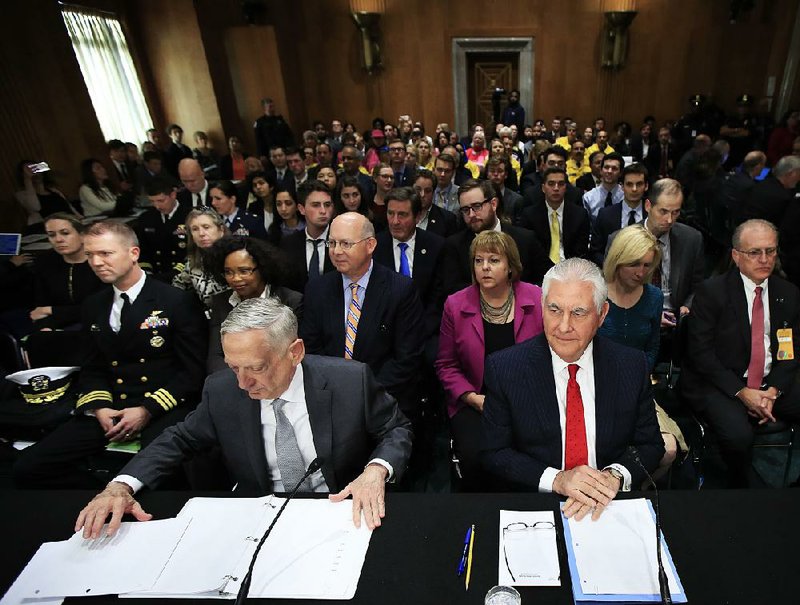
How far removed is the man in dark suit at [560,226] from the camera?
14.8 ft

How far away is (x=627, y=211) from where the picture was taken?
14.5 feet

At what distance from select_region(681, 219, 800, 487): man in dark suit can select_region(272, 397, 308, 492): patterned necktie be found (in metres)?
2.16

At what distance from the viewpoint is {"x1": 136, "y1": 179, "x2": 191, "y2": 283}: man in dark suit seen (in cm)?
470

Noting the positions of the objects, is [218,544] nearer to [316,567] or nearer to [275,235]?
[316,567]

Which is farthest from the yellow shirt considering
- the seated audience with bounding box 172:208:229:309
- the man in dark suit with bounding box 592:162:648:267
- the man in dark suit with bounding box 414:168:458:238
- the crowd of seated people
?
the seated audience with bounding box 172:208:229:309

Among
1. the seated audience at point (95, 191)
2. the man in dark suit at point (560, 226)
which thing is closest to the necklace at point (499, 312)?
the man in dark suit at point (560, 226)

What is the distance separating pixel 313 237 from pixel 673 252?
282 cm

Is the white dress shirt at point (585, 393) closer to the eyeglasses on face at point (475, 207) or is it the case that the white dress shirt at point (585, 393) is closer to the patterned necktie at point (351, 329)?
the patterned necktie at point (351, 329)

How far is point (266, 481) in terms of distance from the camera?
1.79m

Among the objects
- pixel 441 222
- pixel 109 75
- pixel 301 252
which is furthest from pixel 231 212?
pixel 109 75

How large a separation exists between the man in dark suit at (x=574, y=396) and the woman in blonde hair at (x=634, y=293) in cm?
92

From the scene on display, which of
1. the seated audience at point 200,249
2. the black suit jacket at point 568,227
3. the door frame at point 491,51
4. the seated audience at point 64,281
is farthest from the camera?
the door frame at point 491,51

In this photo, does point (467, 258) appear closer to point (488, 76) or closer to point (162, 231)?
point (162, 231)

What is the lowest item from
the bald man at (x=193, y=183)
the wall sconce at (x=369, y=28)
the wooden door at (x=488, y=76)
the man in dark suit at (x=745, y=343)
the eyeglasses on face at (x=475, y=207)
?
the man in dark suit at (x=745, y=343)
